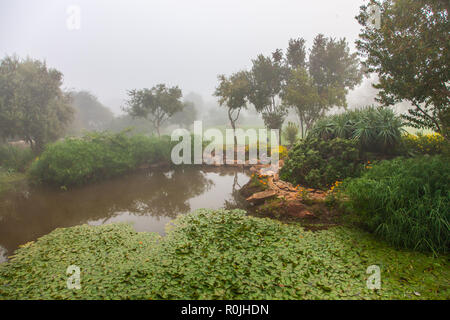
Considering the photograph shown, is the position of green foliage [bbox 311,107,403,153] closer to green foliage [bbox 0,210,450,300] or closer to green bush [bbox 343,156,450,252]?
green bush [bbox 343,156,450,252]

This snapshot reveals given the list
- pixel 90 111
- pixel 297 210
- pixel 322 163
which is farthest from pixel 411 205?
pixel 90 111

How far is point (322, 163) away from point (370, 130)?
189 centimetres

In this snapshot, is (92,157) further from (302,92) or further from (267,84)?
(267,84)

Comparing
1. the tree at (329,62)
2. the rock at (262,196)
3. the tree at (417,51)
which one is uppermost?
the tree at (329,62)

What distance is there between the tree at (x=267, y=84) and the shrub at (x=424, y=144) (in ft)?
29.6

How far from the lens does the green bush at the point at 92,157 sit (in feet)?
29.1

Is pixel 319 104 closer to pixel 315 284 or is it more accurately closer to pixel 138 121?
pixel 315 284

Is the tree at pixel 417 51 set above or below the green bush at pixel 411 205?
above

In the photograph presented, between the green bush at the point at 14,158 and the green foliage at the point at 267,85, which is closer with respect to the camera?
the green bush at the point at 14,158

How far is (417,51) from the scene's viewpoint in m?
4.93

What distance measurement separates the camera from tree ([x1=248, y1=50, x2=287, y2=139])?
16.0 metres

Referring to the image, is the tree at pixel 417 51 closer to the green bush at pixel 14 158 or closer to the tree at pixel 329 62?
the tree at pixel 329 62

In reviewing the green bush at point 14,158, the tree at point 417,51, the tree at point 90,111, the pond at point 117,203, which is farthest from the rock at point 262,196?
the tree at point 90,111
